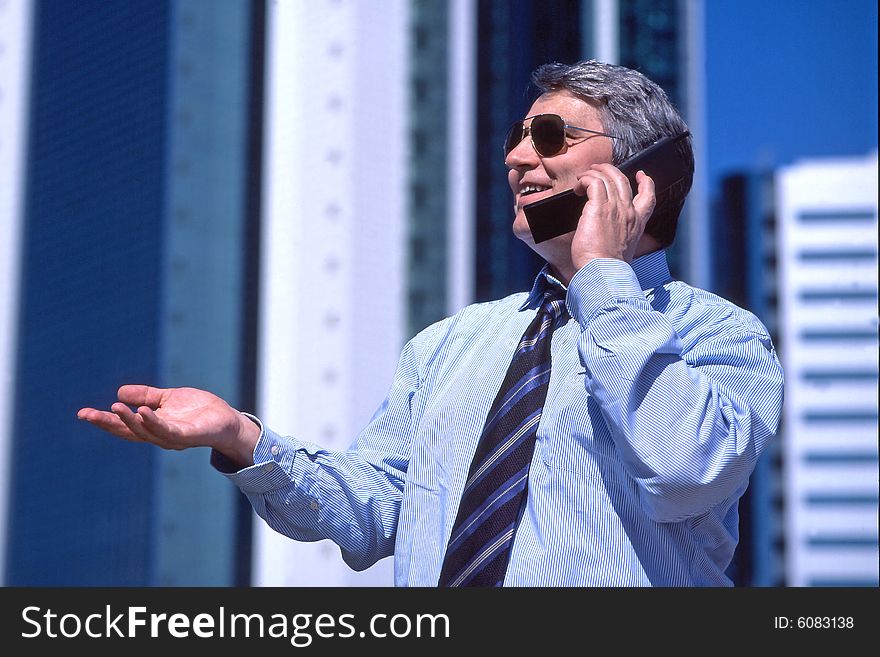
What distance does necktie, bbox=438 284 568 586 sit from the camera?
1834 mm

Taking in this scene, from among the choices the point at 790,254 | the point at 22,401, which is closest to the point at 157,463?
the point at 22,401

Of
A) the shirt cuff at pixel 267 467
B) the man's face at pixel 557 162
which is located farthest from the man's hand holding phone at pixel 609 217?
the shirt cuff at pixel 267 467

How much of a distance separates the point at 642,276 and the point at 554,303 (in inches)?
6.9

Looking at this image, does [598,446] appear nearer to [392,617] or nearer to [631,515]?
[631,515]

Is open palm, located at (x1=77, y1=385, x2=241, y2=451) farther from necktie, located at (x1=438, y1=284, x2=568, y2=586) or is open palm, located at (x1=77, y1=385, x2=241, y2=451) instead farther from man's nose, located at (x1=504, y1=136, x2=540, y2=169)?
man's nose, located at (x1=504, y1=136, x2=540, y2=169)

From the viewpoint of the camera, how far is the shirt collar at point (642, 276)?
6.93 ft

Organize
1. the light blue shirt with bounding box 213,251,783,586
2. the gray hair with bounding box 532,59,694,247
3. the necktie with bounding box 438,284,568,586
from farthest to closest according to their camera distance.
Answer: the gray hair with bounding box 532,59,694,247, the necktie with bounding box 438,284,568,586, the light blue shirt with bounding box 213,251,783,586

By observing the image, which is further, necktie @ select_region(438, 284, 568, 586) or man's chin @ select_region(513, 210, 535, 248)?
man's chin @ select_region(513, 210, 535, 248)

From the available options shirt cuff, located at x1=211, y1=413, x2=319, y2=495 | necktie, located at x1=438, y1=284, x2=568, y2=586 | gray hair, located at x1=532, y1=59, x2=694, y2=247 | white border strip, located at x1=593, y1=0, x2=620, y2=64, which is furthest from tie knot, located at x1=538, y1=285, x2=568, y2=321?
white border strip, located at x1=593, y1=0, x2=620, y2=64

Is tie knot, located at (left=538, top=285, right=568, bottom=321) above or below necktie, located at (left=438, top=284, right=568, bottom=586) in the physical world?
above

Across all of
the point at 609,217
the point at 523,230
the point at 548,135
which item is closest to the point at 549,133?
the point at 548,135

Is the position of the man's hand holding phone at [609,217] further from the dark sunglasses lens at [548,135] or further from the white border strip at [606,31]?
the white border strip at [606,31]

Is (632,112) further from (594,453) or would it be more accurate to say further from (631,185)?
(594,453)

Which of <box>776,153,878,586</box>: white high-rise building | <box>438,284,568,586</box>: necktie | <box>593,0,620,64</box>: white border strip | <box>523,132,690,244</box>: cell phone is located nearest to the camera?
<box>438,284,568,586</box>: necktie
